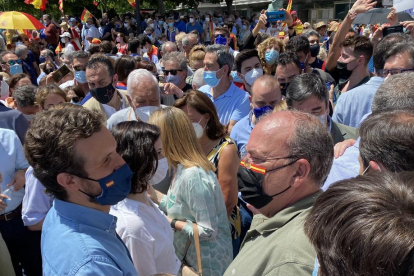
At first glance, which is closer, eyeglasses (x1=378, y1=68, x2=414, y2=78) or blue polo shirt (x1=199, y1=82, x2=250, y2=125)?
A: eyeglasses (x1=378, y1=68, x2=414, y2=78)

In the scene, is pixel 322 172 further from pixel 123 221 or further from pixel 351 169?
pixel 123 221

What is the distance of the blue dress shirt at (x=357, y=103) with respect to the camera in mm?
3777

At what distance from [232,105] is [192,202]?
2.38 meters

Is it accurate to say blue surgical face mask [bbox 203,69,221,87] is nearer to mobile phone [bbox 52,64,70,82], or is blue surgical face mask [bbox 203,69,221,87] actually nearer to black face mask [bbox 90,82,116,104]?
black face mask [bbox 90,82,116,104]

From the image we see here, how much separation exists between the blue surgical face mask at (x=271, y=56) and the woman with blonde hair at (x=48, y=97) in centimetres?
298

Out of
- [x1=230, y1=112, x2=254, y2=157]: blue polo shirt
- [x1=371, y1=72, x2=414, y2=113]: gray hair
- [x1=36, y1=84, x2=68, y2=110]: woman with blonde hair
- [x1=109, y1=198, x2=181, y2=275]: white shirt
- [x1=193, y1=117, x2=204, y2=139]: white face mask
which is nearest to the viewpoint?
[x1=109, y1=198, x2=181, y2=275]: white shirt

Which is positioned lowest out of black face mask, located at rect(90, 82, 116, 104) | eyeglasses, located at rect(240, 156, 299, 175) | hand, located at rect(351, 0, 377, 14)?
black face mask, located at rect(90, 82, 116, 104)

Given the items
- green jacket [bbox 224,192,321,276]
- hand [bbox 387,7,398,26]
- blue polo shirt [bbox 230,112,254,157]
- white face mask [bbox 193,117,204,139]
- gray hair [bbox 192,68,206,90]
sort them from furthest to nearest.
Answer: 1. gray hair [bbox 192,68,206,90]
2. hand [bbox 387,7,398,26]
3. blue polo shirt [bbox 230,112,254,157]
4. white face mask [bbox 193,117,204,139]
5. green jacket [bbox 224,192,321,276]

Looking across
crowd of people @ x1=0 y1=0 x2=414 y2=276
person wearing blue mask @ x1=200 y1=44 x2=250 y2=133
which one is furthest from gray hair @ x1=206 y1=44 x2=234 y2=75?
crowd of people @ x1=0 y1=0 x2=414 y2=276

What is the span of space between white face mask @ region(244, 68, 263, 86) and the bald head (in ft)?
4.54

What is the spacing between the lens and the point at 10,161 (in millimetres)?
3574

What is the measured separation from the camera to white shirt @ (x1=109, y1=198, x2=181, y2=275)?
2199 millimetres

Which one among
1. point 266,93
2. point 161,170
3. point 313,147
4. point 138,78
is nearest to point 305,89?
point 266,93

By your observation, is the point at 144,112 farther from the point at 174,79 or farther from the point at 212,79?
the point at 174,79
